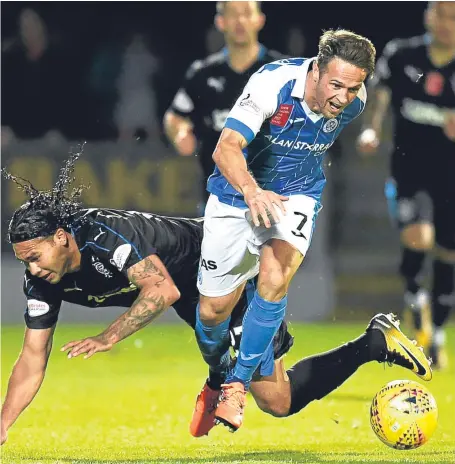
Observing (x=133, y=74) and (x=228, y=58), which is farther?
(x=133, y=74)

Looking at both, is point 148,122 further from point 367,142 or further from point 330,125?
point 330,125

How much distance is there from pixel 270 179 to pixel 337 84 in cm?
71

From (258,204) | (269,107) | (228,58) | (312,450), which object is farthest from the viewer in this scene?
(228,58)

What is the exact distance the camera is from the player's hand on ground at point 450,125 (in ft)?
29.4

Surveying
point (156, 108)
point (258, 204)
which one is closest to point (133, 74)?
point (156, 108)

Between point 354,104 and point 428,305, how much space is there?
3.91 meters

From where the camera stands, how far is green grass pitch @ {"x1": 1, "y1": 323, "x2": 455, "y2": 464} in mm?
6117

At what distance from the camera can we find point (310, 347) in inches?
403

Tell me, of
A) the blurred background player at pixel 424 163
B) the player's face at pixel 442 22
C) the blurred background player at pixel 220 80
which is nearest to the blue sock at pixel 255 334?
the blurred background player at pixel 220 80

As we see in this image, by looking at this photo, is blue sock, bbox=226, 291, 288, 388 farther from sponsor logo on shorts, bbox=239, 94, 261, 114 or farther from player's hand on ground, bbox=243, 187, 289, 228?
sponsor logo on shorts, bbox=239, 94, 261, 114

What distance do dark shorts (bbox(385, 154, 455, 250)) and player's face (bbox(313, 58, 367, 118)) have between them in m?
3.87

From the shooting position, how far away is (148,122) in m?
12.4

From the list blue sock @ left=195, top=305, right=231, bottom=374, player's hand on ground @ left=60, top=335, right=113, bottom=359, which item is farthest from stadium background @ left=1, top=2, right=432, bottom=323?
player's hand on ground @ left=60, top=335, right=113, bottom=359

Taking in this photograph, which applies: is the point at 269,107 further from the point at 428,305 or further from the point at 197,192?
the point at 197,192
